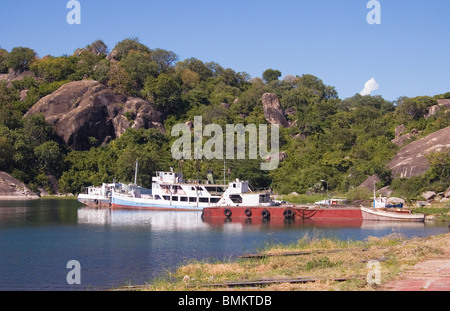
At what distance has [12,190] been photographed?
85.9m

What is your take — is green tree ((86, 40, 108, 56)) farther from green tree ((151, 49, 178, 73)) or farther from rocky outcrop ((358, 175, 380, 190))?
rocky outcrop ((358, 175, 380, 190))

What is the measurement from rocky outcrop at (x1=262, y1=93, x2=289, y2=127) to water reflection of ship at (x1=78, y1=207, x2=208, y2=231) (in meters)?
44.8

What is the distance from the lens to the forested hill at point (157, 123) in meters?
82.1


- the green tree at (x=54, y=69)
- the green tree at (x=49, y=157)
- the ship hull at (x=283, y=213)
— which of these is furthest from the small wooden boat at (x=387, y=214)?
the green tree at (x=54, y=69)

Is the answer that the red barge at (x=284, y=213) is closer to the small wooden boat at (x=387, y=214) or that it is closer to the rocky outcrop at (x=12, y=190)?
the small wooden boat at (x=387, y=214)

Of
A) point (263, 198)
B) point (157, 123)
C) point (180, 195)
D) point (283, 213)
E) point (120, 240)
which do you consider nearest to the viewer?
point (120, 240)

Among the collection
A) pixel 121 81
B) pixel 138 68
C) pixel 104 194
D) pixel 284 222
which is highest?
pixel 138 68

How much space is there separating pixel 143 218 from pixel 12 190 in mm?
36436

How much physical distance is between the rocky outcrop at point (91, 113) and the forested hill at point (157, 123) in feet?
0.66

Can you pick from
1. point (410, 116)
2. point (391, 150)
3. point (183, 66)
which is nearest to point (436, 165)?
point (391, 150)

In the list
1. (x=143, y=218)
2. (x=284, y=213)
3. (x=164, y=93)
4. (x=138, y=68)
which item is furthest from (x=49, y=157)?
(x=284, y=213)

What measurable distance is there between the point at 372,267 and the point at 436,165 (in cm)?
5061

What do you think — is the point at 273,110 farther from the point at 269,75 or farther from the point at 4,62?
the point at 4,62
